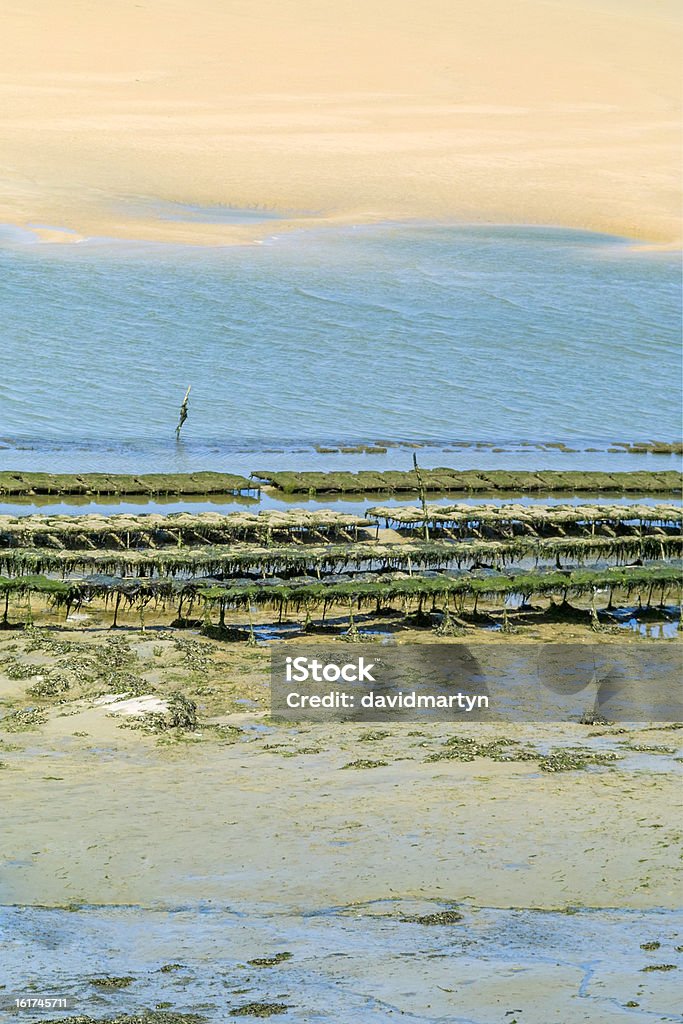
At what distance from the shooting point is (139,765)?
17.6 meters

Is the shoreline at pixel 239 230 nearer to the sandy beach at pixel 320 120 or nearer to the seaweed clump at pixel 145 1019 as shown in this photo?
the sandy beach at pixel 320 120

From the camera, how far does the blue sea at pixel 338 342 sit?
4831 centimetres

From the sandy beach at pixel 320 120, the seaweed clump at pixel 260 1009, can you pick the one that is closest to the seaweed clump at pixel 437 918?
the seaweed clump at pixel 260 1009

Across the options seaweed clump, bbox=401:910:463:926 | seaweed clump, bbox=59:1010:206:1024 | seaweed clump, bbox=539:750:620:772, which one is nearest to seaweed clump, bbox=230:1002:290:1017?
seaweed clump, bbox=59:1010:206:1024

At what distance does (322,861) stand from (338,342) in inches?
1714

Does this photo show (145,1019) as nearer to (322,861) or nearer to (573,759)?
(322,861)

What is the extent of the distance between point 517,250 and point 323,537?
38.5 m

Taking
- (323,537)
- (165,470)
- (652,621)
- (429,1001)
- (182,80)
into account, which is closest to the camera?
(429,1001)

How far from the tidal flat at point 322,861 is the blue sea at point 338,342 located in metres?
24.5

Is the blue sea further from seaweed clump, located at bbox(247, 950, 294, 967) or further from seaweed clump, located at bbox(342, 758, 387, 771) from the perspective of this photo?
seaweed clump, located at bbox(247, 950, 294, 967)

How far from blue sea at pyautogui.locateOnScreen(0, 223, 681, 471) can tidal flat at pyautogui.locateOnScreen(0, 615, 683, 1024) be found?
966 inches

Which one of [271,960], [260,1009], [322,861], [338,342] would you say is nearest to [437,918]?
[322,861]

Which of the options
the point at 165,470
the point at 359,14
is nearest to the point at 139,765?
the point at 165,470

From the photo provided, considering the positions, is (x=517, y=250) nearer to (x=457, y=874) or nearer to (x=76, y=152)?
(x=76, y=152)
